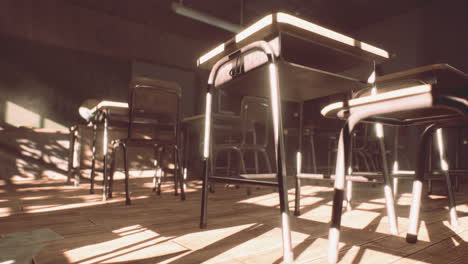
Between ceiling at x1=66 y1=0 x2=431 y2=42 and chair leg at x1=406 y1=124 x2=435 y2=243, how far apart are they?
17.2 feet

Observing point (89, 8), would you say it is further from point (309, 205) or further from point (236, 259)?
point (236, 259)

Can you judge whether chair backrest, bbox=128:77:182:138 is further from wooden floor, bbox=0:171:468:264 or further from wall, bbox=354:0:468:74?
wall, bbox=354:0:468:74

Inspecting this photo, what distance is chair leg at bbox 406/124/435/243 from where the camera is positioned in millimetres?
1085

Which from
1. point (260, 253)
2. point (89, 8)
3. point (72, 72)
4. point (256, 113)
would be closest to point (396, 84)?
point (260, 253)

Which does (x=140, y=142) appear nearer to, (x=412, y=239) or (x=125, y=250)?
(x=125, y=250)

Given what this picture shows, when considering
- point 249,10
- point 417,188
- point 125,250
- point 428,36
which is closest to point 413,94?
point 417,188

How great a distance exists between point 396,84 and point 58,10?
19.6 feet

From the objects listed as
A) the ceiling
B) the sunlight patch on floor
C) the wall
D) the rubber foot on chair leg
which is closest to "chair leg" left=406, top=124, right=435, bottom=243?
the rubber foot on chair leg

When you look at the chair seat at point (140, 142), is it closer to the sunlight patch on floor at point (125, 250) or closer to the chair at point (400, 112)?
the sunlight patch on floor at point (125, 250)

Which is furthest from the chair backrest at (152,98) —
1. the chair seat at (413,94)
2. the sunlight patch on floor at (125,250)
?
the chair seat at (413,94)

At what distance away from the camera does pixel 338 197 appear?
0.82 m

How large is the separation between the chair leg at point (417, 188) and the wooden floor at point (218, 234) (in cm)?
4

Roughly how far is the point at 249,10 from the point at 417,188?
565cm

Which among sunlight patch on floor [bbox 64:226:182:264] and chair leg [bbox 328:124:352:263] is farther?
Result: sunlight patch on floor [bbox 64:226:182:264]
